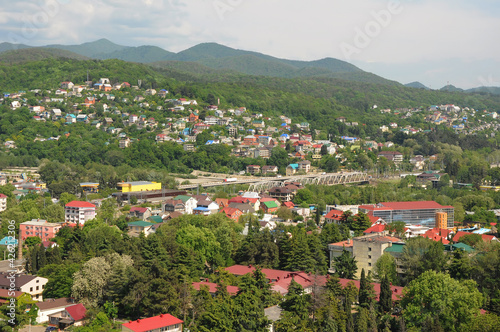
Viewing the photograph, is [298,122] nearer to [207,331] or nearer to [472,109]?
[472,109]

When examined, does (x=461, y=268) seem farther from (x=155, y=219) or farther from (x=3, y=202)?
(x=3, y=202)

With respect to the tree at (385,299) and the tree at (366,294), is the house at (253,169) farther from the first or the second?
the tree at (385,299)

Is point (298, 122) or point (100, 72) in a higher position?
point (100, 72)

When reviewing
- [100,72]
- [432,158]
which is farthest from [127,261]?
[100,72]

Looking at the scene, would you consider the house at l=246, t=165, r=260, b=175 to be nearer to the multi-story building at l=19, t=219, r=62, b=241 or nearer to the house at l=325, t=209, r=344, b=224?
the house at l=325, t=209, r=344, b=224

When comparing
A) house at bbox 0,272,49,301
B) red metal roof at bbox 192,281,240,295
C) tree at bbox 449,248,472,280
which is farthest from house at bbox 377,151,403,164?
house at bbox 0,272,49,301

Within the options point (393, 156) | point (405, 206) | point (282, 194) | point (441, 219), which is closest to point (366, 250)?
point (405, 206)
